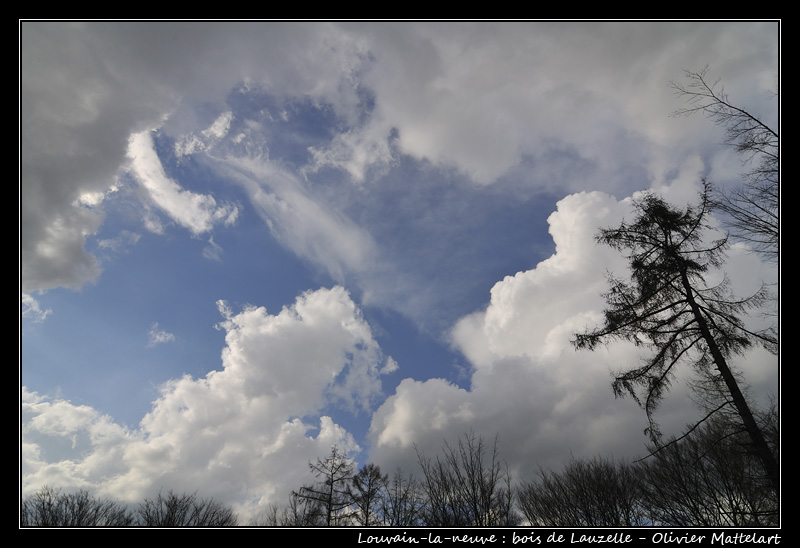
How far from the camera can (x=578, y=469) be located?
23438 mm

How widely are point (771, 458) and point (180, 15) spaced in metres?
16.3

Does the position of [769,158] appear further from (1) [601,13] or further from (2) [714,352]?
(1) [601,13]

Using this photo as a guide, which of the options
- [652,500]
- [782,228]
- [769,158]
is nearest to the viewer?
[782,228]

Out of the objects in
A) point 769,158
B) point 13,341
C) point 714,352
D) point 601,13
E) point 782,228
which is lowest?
point 714,352

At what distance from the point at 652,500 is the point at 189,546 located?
82.3 ft

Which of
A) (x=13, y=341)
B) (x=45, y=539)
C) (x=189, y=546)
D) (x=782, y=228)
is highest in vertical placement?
(x=782, y=228)

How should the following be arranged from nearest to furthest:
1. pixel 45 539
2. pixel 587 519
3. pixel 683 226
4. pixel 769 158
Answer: pixel 45 539, pixel 769 158, pixel 683 226, pixel 587 519

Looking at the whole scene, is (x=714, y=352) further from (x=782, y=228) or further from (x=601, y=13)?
(x=601, y=13)

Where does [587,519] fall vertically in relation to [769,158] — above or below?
below

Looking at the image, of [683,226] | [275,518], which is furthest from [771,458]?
[275,518]

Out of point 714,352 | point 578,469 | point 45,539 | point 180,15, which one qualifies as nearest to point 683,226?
point 714,352

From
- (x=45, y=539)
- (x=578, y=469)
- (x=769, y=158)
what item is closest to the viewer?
(x=45, y=539)

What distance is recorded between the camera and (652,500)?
20.0m

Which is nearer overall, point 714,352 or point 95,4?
point 95,4
